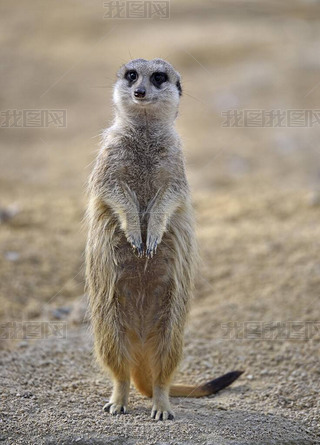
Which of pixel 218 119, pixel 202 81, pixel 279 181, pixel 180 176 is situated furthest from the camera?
pixel 202 81

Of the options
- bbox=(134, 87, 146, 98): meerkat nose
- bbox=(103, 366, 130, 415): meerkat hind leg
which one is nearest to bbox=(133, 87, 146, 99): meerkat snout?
bbox=(134, 87, 146, 98): meerkat nose

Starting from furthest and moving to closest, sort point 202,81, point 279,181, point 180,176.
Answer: point 202,81
point 279,181
point 180,176

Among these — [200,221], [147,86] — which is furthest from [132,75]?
[200,221]

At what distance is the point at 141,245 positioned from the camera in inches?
134

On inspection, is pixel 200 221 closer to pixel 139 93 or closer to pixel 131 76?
pixel 131 76

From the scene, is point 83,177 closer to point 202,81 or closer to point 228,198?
point 228,198

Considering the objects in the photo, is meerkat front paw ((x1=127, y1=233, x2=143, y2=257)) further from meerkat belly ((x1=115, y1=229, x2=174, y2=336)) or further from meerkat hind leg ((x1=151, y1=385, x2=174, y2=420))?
meerkat hind leg ((x1=151, y1=385, x2=174, y2=420))

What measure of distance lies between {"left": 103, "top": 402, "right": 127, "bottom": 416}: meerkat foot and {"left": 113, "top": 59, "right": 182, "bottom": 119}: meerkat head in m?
1.56

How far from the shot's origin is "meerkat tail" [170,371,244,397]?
371cm

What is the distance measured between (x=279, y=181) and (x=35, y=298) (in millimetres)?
3579

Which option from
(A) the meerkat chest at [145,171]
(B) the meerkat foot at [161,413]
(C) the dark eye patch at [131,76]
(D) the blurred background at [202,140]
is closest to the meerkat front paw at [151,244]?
(A) the meerkat chest at [145,171]

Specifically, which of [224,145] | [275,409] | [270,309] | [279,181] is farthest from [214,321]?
[224,145]

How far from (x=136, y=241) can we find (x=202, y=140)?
5.68 metres

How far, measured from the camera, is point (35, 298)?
500cm
